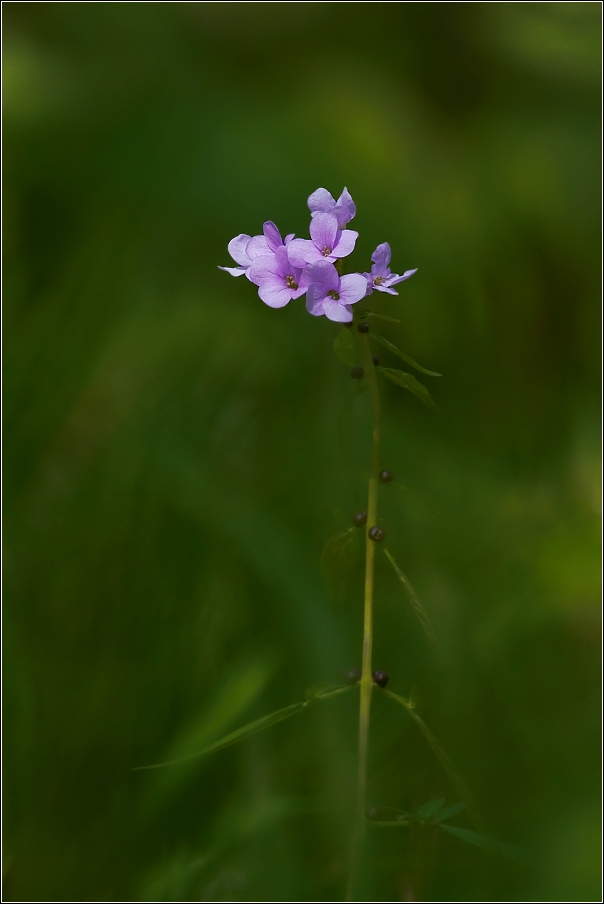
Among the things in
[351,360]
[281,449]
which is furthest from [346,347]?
[281,449]

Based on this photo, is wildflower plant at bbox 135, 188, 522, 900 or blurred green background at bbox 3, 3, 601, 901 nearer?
wildflower plant at bbox 135, 188, 522, 900

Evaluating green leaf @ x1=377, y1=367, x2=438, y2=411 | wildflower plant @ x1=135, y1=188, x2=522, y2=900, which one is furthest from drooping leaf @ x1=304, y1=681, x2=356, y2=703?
green leaf @ x1=377, y1=367, x2=438, y2=411

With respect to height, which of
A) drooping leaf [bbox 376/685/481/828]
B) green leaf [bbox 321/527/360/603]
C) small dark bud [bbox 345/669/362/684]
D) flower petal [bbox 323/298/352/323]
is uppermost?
flower petal [bbox 323/298/352/323]

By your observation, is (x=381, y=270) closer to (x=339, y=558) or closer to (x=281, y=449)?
(x=339, y=558)

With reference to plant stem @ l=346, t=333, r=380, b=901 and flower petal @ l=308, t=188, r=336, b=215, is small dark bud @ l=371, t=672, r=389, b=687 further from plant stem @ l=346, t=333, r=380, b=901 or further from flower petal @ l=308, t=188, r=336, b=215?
flower petal @ l=308, t=188, r=336, b=215

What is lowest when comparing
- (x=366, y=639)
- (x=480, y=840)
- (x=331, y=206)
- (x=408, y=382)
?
(x=480, y=840)

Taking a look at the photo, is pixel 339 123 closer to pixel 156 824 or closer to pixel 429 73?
pixel 429 73
